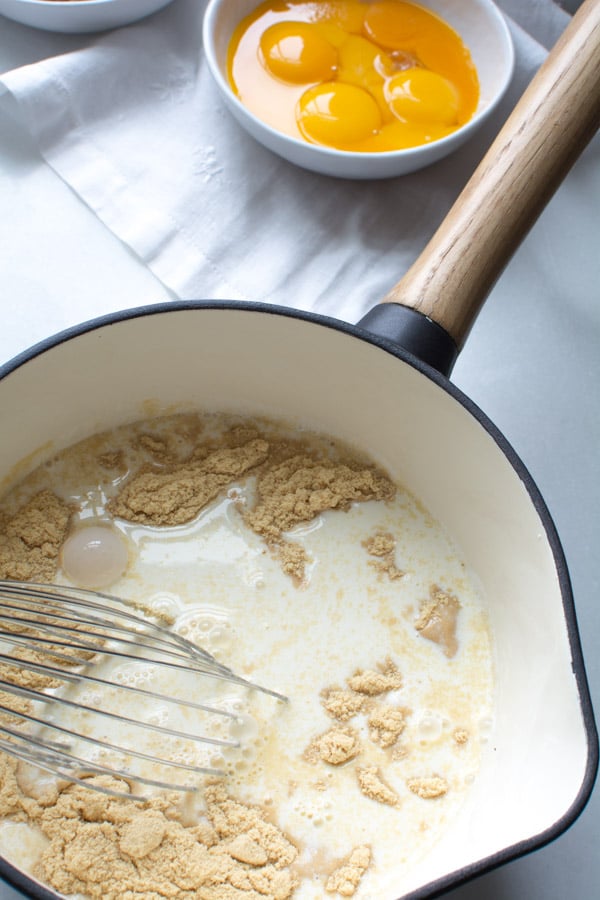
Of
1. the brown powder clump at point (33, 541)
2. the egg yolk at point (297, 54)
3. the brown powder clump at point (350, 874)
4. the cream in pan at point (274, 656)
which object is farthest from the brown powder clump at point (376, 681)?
the egg yolk at point (297, 54)

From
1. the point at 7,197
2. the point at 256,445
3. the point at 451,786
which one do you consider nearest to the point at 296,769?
the point at 451,786

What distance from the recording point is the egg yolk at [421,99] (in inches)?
30.2

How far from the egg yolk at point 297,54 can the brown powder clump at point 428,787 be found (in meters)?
0.60

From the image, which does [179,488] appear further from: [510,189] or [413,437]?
[510,189]

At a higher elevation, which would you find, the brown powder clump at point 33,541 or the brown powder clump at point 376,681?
the brown powder clump at point 376,681

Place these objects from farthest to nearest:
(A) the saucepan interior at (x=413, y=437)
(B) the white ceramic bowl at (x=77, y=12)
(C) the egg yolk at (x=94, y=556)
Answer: (B) the white ceramic bowl at (x=77, y=12)
(C) the egg yolk at (x=94, y=556)
(A) the saucepan interior at (x=413, y=437)

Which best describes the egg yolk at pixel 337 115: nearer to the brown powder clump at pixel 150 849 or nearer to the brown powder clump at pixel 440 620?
the brown powder clump at pixel 440 620

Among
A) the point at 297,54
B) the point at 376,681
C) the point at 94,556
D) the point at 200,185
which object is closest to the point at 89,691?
the point at 94,556

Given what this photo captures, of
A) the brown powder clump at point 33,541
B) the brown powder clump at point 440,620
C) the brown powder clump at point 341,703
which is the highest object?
the brown powder clump at point 440,620

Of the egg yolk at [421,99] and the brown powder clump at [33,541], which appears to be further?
→ the egg yolk at [421,99]

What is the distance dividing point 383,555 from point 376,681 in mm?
96

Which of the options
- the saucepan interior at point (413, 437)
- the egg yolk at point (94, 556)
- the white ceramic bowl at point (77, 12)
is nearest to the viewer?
the saucepan interior at point (413, 437)

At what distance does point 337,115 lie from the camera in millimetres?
752

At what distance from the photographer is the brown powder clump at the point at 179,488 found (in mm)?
664
